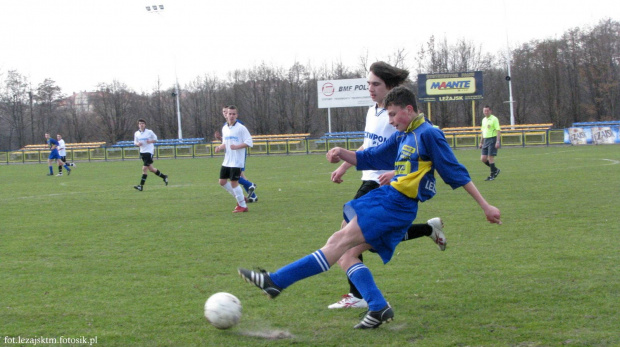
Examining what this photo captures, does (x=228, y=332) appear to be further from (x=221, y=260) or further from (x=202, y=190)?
(x=202, y=190)

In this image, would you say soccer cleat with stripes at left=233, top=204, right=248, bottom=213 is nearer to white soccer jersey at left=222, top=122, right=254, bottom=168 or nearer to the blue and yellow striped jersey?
white soccer jersey at left=222, top=122, right=254, bottom=168

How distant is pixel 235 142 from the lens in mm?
11250

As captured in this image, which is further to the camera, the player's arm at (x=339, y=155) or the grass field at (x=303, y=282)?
the player's arm at (x=339, y=155)

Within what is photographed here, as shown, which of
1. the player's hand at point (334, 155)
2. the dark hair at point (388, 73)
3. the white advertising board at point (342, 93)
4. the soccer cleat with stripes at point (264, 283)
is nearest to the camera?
the soccer cleat with stripes at point (264, 283)

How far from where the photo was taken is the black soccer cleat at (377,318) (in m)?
4.02

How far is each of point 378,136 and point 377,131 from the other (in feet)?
0.14

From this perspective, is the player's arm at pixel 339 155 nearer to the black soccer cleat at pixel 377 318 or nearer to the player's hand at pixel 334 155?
the player's hand at pixel 334 155

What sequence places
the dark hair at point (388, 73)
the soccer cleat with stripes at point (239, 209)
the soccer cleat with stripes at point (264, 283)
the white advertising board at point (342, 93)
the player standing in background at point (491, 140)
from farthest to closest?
1. the white advertising board at point (342, 93)
2. the player standing in background at point (491, 140)
3. the soccer cleat with stripes at point (239, 209)
4. the dark hair at point (388, 73)
5. the soccer cleat with stripes at point (264, 283)

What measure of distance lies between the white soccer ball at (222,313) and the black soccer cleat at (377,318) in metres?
0.90

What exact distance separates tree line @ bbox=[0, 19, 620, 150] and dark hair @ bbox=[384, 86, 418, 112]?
48281 mm

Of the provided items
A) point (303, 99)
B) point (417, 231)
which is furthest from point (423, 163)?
point (303, 99)

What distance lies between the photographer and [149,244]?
302 inches

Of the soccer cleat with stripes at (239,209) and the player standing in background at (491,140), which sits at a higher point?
the player standing in background at (491,140)

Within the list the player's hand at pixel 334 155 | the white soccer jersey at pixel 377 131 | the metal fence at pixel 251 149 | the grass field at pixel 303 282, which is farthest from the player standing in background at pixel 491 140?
the metal fence at pixel 251 149
